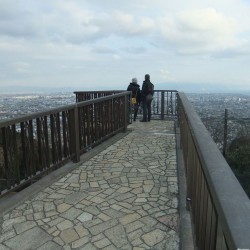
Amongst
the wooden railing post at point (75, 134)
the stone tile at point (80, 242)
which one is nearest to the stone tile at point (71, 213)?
the stone tile at point (80, 242)

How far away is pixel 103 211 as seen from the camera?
4375mm

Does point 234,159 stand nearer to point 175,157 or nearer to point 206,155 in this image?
point 175,157

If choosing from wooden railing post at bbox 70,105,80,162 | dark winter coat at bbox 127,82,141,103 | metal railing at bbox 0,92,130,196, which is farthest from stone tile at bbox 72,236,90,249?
dark winter coat at bbox 127,82,141,103

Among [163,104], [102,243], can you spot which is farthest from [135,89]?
[102,243]

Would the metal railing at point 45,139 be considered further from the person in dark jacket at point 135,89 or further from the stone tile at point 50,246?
the person in dark jacket at point 135,89

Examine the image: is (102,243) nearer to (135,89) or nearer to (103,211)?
(103,211)

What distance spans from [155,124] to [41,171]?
7.72 m

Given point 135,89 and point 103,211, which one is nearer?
point 103,211

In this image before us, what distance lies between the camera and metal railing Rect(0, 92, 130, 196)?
4594 mm

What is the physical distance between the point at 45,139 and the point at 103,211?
1765mm

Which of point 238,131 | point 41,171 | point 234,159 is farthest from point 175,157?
point 234,159

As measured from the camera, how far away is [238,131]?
51.9ft

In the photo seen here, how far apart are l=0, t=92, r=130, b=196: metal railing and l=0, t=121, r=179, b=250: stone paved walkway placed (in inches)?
14.5

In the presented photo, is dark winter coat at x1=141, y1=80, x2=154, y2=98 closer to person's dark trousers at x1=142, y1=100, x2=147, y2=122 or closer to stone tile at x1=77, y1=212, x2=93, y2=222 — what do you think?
person's dark trousers at x1=142, y1=100, x2=147, y2=122
